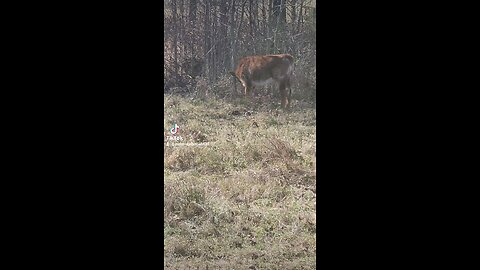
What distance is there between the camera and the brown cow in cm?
367

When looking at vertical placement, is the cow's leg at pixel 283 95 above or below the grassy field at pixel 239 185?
above

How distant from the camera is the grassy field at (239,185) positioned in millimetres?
3375

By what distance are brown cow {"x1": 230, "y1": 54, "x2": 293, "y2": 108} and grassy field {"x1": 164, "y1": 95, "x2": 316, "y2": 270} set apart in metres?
0.10

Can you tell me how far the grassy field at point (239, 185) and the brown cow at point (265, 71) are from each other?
10 centimetres

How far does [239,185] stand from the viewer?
3562mm

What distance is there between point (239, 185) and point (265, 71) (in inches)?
24.9
